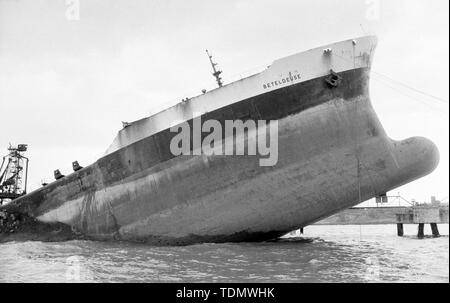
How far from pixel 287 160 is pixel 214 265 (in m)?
4.26

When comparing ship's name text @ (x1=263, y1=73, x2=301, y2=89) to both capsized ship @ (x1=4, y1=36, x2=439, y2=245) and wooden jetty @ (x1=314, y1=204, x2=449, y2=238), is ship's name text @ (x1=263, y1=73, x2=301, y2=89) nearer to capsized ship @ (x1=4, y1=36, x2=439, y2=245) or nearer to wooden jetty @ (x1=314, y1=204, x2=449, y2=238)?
capsized ship @ (x1=4, y1=36, x2=439, y2=245)

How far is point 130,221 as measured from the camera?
13.2 m

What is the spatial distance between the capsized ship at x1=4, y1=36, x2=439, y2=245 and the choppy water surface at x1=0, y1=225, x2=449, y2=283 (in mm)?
1011

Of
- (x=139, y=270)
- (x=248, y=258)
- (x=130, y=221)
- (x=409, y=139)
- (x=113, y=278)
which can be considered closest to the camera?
(x=113, y=278)

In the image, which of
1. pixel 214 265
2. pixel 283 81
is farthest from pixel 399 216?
pixel 214 265

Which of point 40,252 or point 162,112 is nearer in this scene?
point 40,252

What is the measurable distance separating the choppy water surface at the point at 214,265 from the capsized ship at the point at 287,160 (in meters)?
1.01

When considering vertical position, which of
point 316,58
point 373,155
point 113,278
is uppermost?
point 316,58

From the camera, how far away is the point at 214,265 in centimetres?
873

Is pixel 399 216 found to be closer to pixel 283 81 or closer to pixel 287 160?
pixel 287 160

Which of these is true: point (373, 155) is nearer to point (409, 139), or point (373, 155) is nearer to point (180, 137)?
point (409, 139)

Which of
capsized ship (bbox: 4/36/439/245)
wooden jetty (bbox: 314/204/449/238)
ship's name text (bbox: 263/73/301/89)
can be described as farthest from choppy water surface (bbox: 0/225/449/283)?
wooden jetty (bbox: 314/204/449/238)
